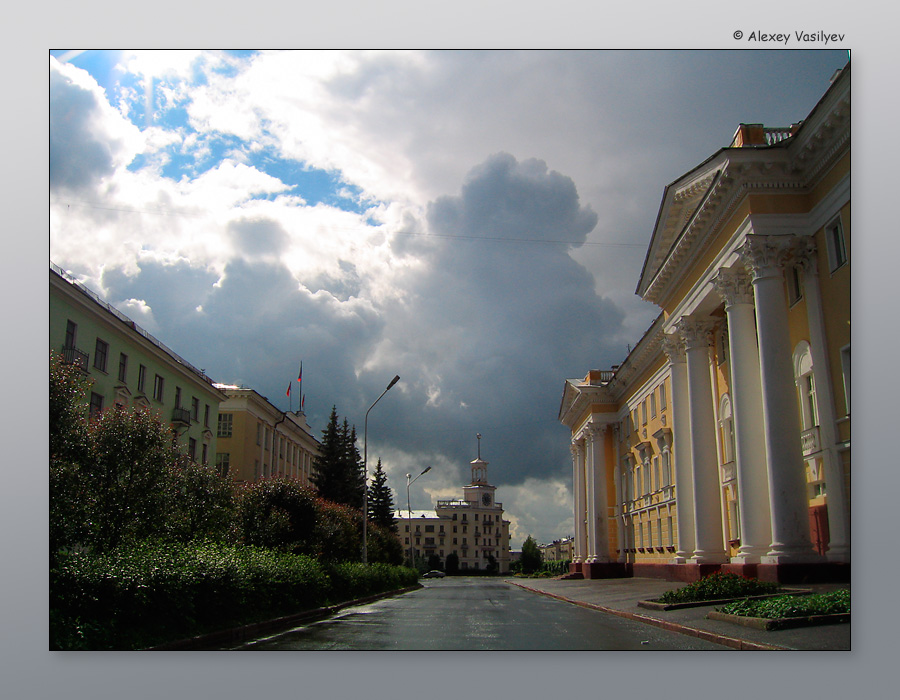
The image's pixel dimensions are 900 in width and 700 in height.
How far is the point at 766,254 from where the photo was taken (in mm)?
16297

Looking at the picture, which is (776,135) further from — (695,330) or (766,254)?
(695,330)

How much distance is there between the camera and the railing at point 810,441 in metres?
16.8

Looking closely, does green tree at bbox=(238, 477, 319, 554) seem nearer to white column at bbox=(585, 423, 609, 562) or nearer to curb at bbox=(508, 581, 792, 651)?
curb at bbox=(508, 581, 792, 651)

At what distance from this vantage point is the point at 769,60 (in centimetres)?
1122

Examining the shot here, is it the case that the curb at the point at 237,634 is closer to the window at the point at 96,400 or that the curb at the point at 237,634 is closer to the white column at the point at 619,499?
the window at the point at 96,400

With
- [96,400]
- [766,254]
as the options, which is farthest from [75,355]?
[766,254]

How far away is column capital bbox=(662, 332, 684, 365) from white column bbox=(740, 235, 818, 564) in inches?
305

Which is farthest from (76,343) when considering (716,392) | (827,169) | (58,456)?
(716,392)

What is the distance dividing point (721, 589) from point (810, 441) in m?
4.60

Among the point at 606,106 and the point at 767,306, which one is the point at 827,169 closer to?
the point at 767,306

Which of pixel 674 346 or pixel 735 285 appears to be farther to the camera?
pixel 674 346

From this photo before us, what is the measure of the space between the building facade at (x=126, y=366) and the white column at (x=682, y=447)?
49.4 feet

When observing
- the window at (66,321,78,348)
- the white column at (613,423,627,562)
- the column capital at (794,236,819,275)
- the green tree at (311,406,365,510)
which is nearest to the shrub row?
the window at (66,321,78,348)

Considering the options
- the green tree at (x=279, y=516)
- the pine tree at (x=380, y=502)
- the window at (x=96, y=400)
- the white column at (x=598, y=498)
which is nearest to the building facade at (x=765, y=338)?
the green tree at (x=279, y=516)
